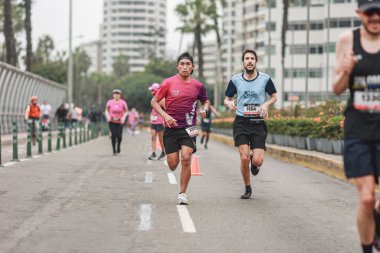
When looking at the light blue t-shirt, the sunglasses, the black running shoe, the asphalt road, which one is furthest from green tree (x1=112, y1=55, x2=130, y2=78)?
the sunglasses

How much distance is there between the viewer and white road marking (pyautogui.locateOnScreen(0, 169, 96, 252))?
696 centimetres

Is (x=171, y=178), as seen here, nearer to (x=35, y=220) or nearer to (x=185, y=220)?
(x=185, y=220)

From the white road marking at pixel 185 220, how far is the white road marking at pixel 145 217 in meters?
0.36

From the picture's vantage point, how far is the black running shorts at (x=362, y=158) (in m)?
5.57

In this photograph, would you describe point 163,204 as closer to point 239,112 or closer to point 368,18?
point 239,112

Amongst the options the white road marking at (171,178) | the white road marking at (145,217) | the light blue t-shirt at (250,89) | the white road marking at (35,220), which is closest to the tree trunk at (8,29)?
the white road marking at (171,178)

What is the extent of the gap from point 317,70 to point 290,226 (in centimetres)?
8382

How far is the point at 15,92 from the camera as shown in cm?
3897

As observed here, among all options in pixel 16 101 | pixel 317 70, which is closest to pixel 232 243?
pixel 16 101

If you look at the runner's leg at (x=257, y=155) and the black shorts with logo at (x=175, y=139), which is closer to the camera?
the black shorts with logo at (x=175, y=139)

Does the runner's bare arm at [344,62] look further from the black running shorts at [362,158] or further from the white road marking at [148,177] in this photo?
the white road marking at [148,177]

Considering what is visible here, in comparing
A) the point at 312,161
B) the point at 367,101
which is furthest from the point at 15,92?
the point at 367,101

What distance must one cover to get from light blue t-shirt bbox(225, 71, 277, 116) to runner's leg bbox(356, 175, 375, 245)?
489 centimetres

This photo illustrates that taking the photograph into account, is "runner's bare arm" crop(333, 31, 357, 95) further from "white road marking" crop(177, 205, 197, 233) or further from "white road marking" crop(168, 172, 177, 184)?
"white road marking" crop(168, 172, 177, 184)
